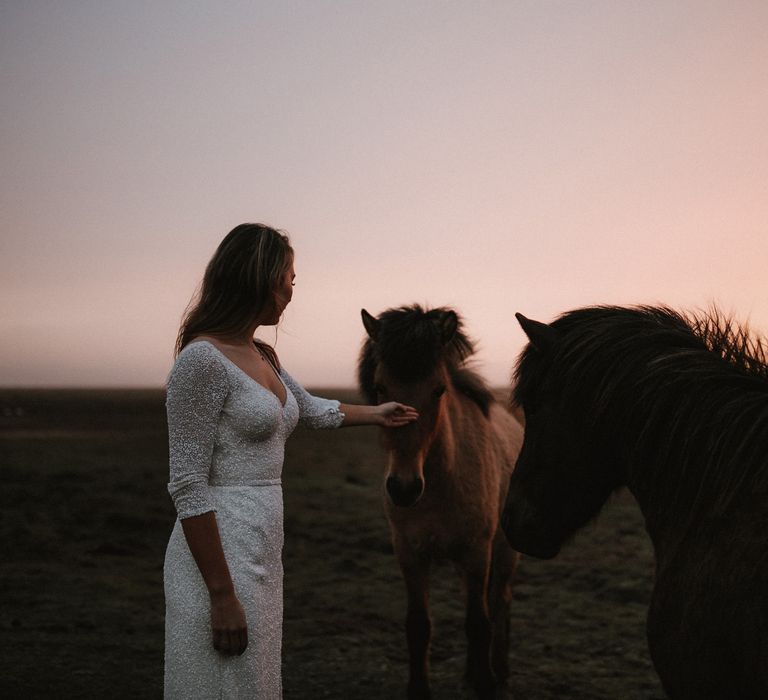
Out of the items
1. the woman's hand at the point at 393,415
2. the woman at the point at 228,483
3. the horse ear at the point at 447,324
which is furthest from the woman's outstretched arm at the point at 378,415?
the horse ear at the point at 447,324

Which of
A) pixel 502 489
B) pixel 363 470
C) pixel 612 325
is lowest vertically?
pixel 363 470

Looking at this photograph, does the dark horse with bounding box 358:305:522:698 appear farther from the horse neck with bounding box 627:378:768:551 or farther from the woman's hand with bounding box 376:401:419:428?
the horse neck with bounding box 627:378:768:551

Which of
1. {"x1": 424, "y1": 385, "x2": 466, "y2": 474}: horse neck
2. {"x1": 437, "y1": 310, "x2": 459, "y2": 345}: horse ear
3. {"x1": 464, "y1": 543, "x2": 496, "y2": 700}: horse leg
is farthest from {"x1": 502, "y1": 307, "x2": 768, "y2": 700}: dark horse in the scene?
{"x1": 464, "y1": 543, "x2": 496, "y2": 700}: horse leg

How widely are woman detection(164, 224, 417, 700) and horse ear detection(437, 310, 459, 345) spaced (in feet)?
7.09

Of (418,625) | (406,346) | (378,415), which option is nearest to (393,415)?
(378,415)

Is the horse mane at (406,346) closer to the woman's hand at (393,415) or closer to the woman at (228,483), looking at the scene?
the woman's hand at (393,415)

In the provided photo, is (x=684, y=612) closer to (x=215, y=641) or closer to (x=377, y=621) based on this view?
(x=215, y=641)

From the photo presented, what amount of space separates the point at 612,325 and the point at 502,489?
128 inches

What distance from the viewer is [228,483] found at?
6.70 ft

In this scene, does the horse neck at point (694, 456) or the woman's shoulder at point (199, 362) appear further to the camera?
the woman's shoulder at point (199, 362)

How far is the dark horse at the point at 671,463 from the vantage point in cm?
169

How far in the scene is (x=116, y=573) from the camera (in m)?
7.67

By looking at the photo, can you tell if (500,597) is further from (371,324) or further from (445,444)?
(371,324)

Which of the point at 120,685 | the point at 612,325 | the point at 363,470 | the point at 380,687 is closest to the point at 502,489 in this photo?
A: the point at 380,687
